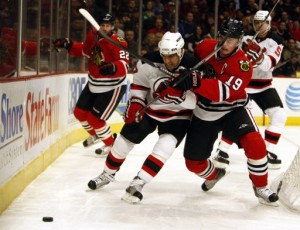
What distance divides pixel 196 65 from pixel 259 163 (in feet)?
2.06

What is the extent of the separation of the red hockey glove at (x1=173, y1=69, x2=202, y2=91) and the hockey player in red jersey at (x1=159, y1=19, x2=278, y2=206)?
0.26 feet

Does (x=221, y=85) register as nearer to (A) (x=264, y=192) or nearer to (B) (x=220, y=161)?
(A) (x=264, y=192)

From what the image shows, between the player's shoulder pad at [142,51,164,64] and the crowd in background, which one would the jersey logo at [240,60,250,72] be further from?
the crowd in background

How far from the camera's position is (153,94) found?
154 inches

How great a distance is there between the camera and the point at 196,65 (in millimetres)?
3717

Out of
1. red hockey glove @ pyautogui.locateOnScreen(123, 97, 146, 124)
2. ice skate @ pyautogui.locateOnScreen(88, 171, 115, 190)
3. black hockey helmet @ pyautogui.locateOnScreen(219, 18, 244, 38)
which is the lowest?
ice skate @ pyautogui.locateOnScreen(88, 171, 115, 190)

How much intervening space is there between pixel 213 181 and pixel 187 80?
2.98 feet

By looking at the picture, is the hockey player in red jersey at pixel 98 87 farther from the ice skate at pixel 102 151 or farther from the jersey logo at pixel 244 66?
the jersey logo at pixel 244 66

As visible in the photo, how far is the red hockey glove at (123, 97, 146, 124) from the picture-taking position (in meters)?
3.86

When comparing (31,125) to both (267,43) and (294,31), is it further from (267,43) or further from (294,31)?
(294,31)

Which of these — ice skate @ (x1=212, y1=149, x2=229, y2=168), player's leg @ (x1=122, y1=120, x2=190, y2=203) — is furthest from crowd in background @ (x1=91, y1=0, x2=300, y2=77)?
player's leg @ (x1=122, y1=120, x2=190, y2=203)

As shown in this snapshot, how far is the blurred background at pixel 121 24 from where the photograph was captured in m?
4.21

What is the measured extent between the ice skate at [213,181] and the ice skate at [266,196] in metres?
0.30

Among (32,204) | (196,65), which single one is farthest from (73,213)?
(196,65)
